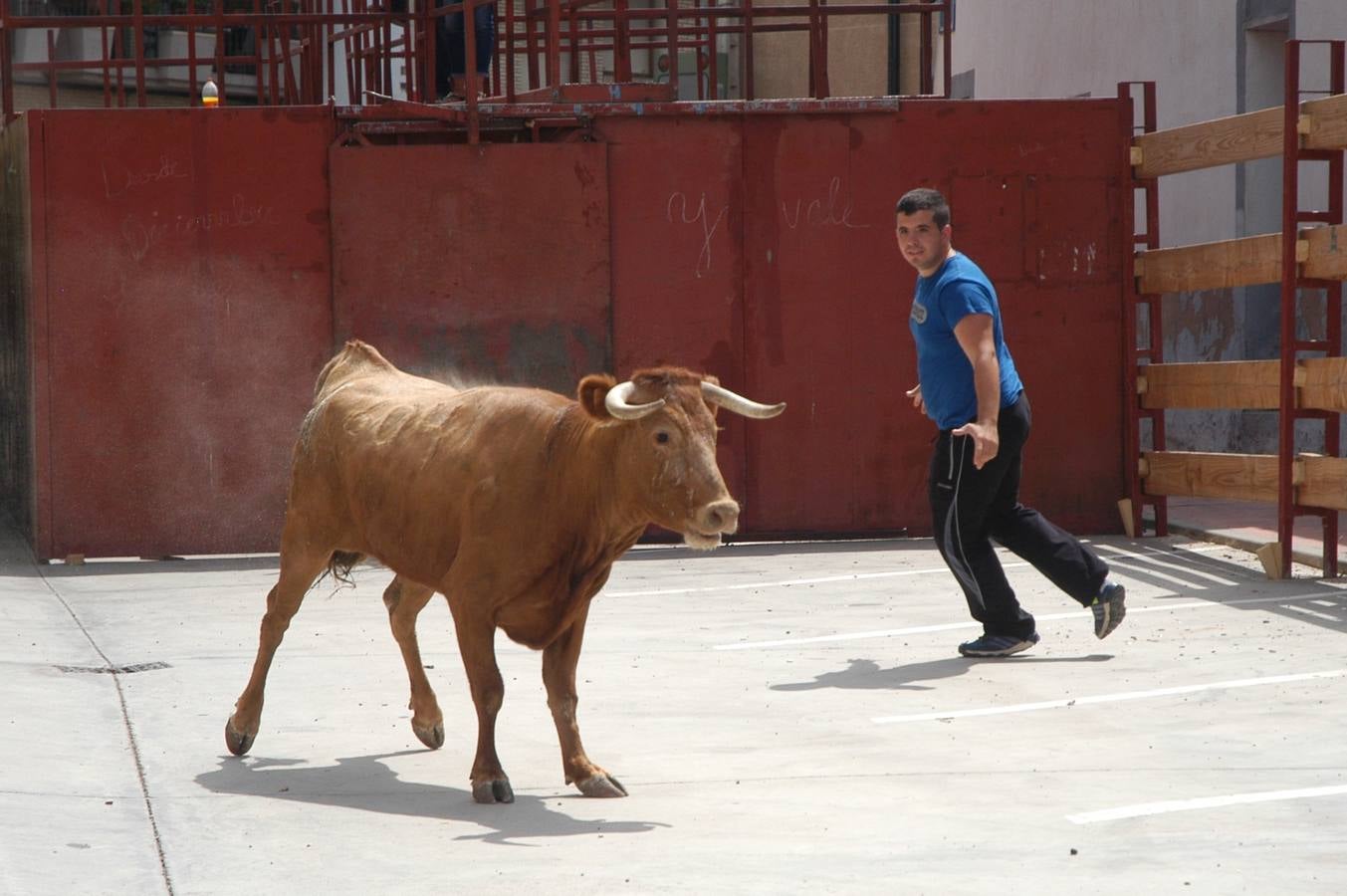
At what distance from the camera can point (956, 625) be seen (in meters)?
9.49

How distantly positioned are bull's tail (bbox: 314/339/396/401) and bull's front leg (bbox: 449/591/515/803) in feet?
A: 5.41

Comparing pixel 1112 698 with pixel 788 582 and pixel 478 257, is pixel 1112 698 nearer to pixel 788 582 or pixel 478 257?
pixel 788 582

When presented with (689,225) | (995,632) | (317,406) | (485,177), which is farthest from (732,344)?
(317,406)

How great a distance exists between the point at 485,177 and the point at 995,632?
5474 millimetres

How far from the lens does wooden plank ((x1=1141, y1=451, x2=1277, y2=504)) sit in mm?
11156

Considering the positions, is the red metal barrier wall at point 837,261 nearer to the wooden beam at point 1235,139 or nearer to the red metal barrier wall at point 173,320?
the wooden beam at point 1235,139

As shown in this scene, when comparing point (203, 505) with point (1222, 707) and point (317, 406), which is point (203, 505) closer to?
point (317, 406)

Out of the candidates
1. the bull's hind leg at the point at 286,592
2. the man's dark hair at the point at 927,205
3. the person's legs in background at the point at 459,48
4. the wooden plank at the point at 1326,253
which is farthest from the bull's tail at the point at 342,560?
the person's legs in background at the point at 459,48

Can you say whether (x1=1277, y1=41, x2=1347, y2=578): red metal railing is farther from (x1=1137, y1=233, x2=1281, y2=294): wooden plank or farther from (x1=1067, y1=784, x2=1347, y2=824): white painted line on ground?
(x1=1067, y1=784, x2=1347, y2=824): white painted line on ground

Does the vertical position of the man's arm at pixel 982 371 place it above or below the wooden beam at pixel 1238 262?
below

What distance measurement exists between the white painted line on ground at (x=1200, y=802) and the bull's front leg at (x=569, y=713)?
1.46 meters

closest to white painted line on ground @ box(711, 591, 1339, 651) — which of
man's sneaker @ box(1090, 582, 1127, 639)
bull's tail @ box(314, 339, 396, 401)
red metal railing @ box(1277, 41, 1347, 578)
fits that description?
red metal railing @ box(1277, 41, 1347, 578)

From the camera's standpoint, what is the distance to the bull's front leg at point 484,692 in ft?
19.6

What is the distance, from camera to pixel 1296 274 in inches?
421
